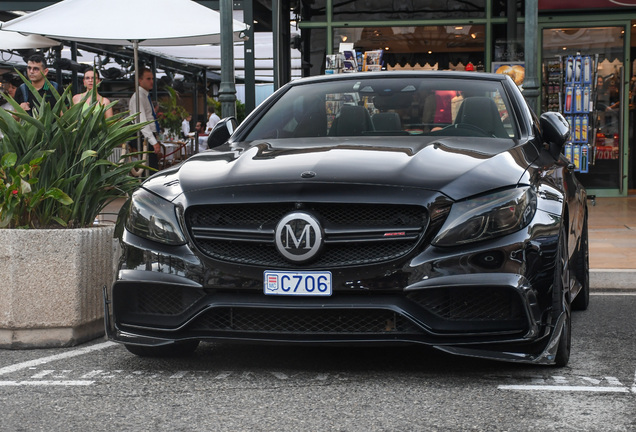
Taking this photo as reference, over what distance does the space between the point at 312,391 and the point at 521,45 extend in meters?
11.9

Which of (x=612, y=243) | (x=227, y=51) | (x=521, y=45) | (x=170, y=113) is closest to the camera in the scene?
(x=227, y=51)

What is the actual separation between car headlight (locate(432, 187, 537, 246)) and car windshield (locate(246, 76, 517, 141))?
1.27 meters

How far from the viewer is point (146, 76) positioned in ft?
43.5

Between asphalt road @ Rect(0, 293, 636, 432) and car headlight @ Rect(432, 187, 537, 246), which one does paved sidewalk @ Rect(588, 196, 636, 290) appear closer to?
asphalt road @ Rect(0, 293, 636, 432)

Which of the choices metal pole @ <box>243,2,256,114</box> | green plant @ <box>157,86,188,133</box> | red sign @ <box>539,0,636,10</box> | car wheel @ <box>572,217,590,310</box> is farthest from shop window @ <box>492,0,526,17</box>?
car wheel @ <box>572,217,590,310</box>

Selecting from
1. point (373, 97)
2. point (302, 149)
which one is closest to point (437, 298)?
point (302, 149)

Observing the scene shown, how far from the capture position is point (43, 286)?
557 centimetres

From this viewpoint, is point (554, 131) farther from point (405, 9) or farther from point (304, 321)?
point (405, 9)

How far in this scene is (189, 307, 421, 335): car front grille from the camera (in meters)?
4.44

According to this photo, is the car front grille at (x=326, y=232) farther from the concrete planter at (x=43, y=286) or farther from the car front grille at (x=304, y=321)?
the concrete planter at (x=43, y=286)

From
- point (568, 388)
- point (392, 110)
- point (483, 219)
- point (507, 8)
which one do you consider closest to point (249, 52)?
point (507, 8)

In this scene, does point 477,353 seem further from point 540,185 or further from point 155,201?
point 155,201

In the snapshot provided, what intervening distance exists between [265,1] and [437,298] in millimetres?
11879

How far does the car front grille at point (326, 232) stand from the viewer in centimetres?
441
